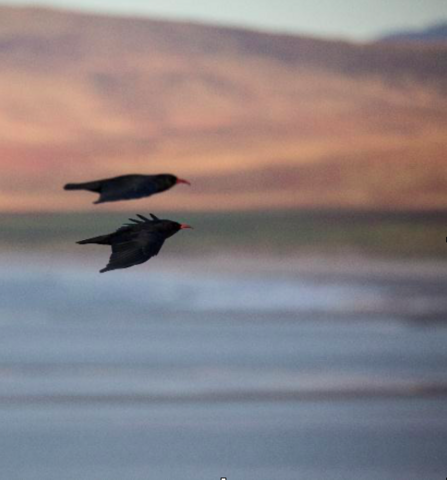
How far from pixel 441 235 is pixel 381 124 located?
671 mm

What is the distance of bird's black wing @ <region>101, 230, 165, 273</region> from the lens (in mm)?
3031

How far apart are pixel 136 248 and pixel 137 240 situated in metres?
0.03

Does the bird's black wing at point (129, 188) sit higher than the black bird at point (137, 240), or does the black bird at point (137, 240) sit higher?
the bird's black wing at point (129, 188)

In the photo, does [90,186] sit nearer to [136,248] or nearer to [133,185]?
[133,185]

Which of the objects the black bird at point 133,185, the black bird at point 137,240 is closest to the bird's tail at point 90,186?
the black bird at point 133,185

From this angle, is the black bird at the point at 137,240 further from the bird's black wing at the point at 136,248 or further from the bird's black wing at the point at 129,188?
the bird's black wing at the point at 129,188

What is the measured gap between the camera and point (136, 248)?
3.07 metres

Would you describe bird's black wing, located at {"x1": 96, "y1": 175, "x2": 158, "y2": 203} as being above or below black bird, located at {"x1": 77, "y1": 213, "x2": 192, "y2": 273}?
above

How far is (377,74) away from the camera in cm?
606

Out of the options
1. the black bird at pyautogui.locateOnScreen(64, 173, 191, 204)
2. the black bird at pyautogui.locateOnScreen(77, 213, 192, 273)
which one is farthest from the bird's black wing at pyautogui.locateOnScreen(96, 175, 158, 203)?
the black bird at pyautogui.locateOnScreen(77, 213, 192, 273)

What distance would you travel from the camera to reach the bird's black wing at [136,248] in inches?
119

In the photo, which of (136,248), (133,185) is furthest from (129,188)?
(136,248)

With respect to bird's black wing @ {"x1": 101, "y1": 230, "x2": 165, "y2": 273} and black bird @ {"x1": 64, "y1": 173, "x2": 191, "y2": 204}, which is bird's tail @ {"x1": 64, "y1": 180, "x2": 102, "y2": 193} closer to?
black bird @ {"x1": 64, "y1": 173, "x2": 191, "y2": 204}

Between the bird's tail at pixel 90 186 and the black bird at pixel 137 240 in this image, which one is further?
the black bird at pixel 137 240
